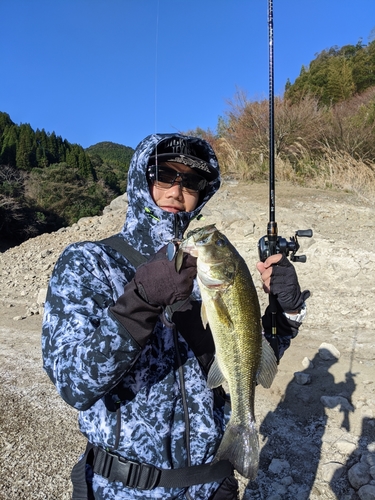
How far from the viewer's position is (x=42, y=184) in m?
37.4

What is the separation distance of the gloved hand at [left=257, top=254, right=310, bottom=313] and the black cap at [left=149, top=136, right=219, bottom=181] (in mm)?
656

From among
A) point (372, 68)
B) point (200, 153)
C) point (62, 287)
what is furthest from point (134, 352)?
point (372, 68)

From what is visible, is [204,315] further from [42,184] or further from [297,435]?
[42,184]

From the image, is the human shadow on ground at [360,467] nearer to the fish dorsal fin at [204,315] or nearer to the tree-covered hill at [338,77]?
the fish dorsal fin at [204,315]

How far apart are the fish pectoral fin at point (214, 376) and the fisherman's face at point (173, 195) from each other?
2.86 ft

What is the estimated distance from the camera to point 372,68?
28484mm

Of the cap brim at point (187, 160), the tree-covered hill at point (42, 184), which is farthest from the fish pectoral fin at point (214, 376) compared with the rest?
the tree-covered hill at point (42, 184)

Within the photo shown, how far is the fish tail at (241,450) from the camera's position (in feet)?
5.57

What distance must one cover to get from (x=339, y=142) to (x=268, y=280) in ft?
43.4

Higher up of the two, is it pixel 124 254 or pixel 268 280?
pixel 124 254

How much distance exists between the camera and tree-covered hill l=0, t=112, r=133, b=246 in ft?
102

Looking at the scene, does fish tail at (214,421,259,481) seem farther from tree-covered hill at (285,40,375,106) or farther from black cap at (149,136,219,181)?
tree-covered hill at (285,40,375,106)

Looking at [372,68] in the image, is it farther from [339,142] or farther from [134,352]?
[134,352]

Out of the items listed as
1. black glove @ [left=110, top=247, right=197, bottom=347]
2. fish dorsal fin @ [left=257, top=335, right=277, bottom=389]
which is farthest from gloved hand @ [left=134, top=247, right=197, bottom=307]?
fish dorsal fin @ [left=257, top=335, right=277, bottom=389]
